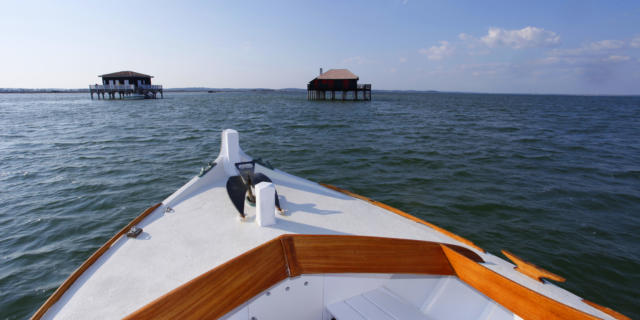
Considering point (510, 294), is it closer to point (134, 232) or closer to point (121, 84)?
point (134, 232)

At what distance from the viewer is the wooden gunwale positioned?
6.44 ft

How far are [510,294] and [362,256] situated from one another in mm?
1283

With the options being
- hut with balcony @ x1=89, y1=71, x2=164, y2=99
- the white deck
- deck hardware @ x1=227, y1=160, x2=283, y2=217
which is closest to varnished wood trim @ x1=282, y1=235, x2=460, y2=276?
the white deck

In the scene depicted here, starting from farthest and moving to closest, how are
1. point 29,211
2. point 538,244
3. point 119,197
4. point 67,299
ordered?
point 119,197 < point 29,211 < point 538,244 < point 67,299

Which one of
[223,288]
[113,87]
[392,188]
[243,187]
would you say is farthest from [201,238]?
[113,87]

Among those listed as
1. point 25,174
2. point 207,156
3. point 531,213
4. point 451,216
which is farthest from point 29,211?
point 531,213

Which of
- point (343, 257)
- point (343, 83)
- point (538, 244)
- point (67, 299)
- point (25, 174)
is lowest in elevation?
point (538, 244)

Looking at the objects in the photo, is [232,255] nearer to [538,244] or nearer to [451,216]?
[451,216]

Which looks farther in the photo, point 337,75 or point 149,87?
point 149,87

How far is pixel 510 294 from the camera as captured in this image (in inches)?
92.0

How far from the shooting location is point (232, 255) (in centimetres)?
305

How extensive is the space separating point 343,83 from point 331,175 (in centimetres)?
4854

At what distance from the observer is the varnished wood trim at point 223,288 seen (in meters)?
1.87

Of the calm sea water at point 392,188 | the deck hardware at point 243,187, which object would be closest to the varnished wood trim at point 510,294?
the deck hardware at point 243,187
